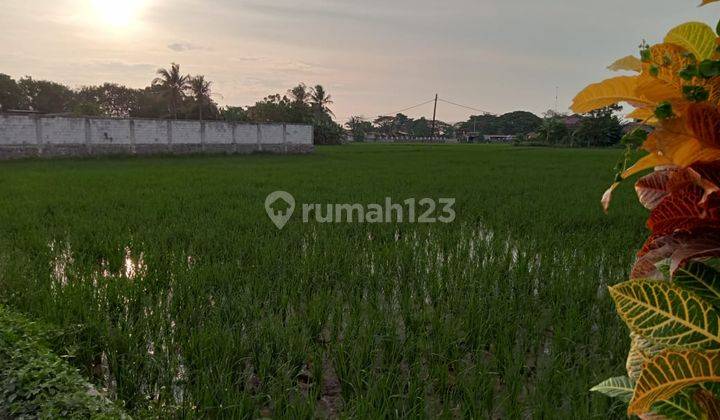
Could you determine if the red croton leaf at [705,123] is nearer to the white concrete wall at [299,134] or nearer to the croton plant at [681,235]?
the croton plant at [681,235]

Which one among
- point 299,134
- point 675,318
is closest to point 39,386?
point 675,318

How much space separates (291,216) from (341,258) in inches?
86.7

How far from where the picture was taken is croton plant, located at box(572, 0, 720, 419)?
1.73 ft

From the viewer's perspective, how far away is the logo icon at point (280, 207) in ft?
19.3

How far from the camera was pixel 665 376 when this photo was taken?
0.52 m

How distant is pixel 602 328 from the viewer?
8.72 feet

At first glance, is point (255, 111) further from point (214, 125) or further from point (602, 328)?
point (602, 328)

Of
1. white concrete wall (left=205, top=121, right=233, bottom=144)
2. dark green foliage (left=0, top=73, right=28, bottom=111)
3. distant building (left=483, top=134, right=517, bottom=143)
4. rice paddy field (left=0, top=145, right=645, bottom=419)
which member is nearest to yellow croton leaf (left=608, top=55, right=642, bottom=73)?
rice paddy field (left=0, top=145, right=645, bottom=419)

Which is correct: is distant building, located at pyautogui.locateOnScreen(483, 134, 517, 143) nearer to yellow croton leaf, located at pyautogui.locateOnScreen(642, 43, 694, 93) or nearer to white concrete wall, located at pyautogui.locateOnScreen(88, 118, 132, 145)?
white concrete wall, located at pyautogui.locateOnScreen(88, 118, 132, 145)

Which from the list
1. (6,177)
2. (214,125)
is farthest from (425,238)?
(214,125)

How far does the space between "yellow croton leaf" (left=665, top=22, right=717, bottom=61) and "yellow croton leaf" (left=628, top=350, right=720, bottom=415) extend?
0.35 meters

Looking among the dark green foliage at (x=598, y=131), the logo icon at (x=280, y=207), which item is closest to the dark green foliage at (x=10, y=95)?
the logo icon at (x=280, y=207)

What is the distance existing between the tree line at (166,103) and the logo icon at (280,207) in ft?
69.9

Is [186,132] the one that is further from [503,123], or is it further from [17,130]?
[503,123]
